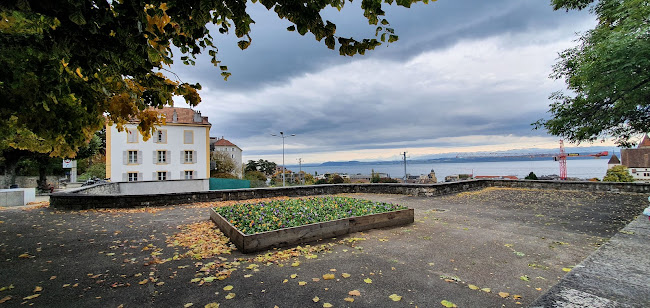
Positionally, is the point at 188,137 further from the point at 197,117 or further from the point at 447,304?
the point at 447,304

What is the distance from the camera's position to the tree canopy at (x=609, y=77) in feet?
26.5

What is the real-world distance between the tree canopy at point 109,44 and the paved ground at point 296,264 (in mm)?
2297

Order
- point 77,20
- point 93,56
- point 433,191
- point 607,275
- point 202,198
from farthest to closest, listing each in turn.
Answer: point 433,191 < point 202,198 < point 93,56 < point 77,20 < point 607,275

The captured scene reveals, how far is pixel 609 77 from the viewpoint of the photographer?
8.58 m

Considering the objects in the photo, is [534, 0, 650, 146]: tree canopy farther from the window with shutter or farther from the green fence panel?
the window with shutter

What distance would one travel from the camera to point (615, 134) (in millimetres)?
12234

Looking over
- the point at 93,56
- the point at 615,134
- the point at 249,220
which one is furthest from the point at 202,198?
the point at 615,134

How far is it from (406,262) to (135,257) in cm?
441

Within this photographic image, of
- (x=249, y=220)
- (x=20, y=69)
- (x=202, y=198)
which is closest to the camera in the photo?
(x=20, y=69)

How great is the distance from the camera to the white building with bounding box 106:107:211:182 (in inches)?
1220

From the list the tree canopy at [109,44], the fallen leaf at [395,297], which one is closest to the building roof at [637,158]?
the fallen leaf at [395,297]

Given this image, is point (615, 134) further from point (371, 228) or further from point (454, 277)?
point (454, 277)

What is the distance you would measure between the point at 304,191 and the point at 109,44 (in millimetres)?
10595

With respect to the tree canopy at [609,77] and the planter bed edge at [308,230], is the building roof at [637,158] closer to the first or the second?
the tree canopy at [609,77]
